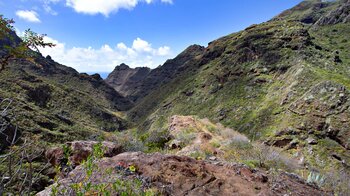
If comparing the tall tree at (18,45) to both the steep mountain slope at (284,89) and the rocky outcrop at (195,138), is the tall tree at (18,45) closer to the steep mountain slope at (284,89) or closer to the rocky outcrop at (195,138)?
the rocky outcrop at (195,138)

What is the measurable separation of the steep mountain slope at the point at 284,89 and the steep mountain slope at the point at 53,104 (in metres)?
19.7

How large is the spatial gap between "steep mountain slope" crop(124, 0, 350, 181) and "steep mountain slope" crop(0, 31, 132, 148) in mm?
19690

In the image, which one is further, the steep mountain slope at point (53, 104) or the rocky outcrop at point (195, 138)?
the steep mountain slope at point (53, 104)

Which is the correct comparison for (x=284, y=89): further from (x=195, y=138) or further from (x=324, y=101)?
(x=195, y=138)

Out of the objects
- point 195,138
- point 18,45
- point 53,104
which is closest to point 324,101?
point 195,138

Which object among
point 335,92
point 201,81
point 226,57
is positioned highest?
point 226,57

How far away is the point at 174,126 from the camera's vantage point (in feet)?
69.2

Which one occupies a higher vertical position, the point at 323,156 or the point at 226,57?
the point at 226,57

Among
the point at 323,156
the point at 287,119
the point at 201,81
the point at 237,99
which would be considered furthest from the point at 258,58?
the point at 323,156

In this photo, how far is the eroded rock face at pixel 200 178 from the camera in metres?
6.24

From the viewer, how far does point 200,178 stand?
662cm

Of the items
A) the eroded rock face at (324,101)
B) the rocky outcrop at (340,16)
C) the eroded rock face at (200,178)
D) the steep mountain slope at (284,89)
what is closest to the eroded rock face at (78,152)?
the eroded rock face at (200,178)

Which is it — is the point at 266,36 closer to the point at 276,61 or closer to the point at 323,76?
the point at 276,61

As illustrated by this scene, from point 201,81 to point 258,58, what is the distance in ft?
58.8
